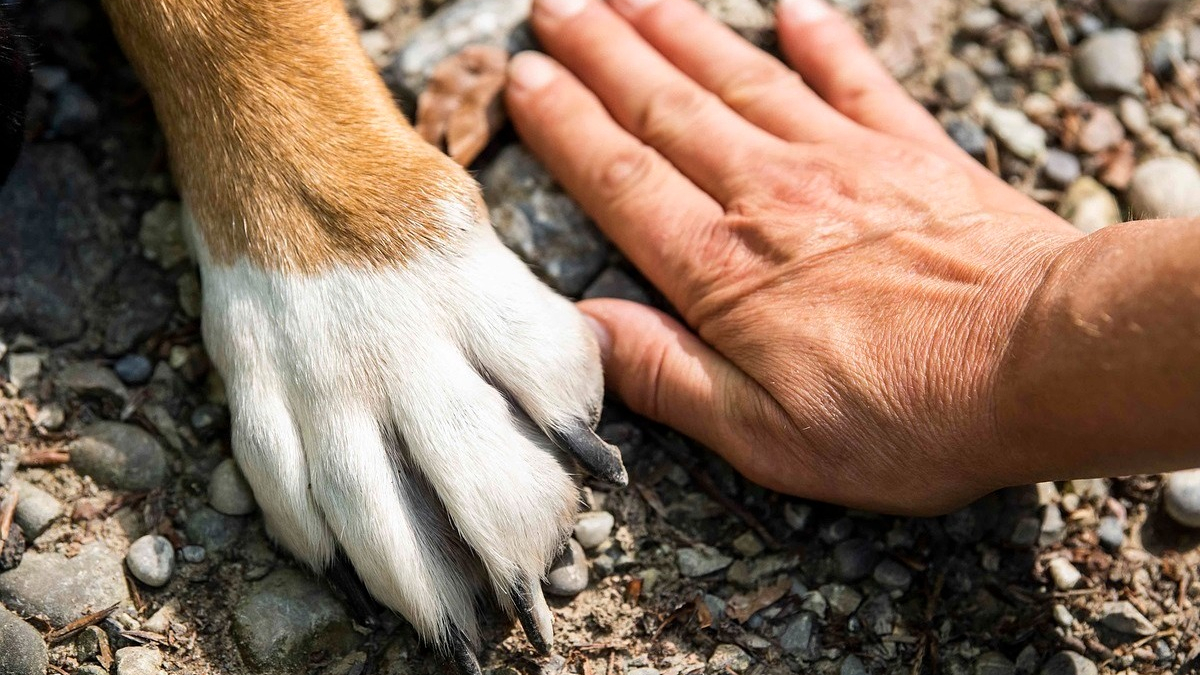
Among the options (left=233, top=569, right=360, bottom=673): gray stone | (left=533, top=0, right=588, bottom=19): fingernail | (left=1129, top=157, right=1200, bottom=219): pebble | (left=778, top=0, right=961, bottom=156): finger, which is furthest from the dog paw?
(left=1129, top=157, right=1200, bottom=219): pebble

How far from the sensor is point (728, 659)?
1.95 m

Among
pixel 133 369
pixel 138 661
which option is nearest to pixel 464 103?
pixel 133 369

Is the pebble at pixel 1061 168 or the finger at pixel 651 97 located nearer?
the finger at pixel 651 97

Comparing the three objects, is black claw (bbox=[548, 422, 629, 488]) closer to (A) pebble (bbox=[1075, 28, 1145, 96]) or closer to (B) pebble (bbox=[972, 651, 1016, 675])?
(B) pebble (bbox=[972, 651, 1016, 675])

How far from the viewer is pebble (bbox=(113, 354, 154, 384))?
2.16 m

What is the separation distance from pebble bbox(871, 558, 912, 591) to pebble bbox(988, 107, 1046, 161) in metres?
1.19

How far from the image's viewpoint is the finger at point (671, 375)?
6.56 ft

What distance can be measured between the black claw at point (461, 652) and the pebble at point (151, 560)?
0.64 meters

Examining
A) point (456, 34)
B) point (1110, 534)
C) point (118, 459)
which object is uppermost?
point (456, 34)

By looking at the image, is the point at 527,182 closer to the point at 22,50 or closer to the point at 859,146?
the point at 859,146

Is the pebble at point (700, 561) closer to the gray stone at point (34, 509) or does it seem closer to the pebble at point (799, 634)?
the pebble at point (799, 634)

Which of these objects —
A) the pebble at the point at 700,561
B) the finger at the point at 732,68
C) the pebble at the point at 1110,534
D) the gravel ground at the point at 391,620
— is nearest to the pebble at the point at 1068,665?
the gravel ground at the point at 391,620

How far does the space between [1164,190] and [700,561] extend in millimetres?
1517

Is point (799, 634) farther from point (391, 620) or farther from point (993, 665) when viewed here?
point (391, 620)
